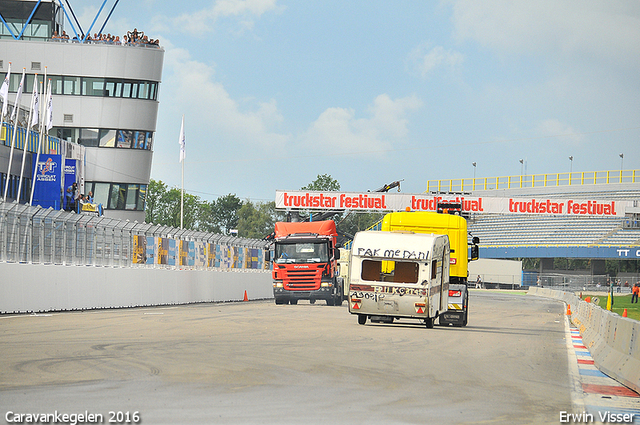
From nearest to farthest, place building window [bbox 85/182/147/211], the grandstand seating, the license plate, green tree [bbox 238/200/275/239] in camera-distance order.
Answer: the license plate, building window [bbox 85/182/147/211], the grandstand seating, green tree [bbox 238/200/275/239]

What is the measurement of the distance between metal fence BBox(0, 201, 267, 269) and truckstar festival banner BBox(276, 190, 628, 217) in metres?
22.7

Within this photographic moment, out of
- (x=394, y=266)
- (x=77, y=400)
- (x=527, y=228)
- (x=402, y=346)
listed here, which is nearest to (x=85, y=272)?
(x=394, y=266)

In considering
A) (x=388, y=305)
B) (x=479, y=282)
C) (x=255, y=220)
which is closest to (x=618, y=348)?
(x=388, y=305)

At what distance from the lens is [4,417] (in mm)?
7316

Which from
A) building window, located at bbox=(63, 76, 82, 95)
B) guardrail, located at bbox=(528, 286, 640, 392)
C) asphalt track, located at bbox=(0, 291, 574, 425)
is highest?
building window, located at bbox=(63, 76, 82, 95)

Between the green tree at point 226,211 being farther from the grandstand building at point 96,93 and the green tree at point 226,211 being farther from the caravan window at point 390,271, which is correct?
the caravan window at point 390,271

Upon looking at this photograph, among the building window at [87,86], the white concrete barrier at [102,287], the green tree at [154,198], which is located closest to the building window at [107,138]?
the building window at [87,86]

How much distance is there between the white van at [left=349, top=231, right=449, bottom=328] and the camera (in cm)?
2119

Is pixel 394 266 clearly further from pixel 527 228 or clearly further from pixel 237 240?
pixel 527 228

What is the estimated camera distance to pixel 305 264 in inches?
1469

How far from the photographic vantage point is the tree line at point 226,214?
140725mm

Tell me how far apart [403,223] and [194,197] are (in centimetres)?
13190

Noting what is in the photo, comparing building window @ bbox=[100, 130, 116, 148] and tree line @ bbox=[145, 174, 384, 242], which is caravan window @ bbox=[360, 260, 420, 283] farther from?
tree line @ bbox=[145, 174, 384, 242]

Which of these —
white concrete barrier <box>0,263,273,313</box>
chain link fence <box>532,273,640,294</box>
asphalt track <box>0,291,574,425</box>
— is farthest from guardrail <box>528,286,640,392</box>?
chain link fence <box>532,273,640,294</box>
